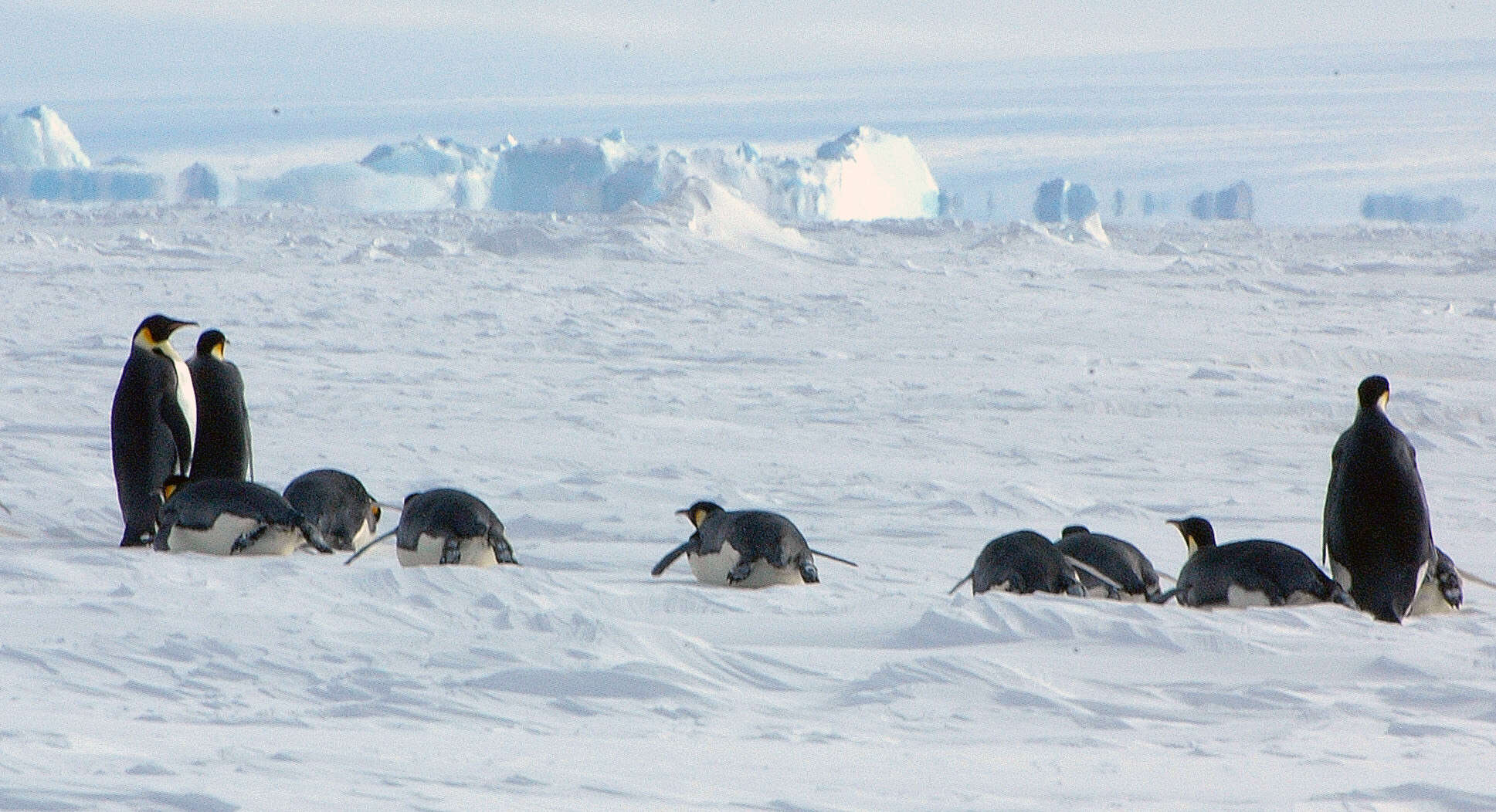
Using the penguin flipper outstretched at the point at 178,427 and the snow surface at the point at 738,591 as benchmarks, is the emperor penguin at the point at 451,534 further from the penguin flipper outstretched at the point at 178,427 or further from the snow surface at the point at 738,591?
the penguin flipper outstretched at the point at 178,427

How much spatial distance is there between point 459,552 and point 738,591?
28.6 inches

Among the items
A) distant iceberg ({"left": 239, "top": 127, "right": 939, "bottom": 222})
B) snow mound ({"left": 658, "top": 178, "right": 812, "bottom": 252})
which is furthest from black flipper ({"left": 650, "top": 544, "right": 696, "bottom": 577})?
distant iceberg ({"left": 239, "top": 127, "right": 939, "bottom": 222})

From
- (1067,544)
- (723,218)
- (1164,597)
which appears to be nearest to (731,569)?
(1067,544)

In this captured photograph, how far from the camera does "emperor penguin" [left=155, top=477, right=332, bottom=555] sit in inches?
158

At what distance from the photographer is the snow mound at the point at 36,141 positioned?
132 ft

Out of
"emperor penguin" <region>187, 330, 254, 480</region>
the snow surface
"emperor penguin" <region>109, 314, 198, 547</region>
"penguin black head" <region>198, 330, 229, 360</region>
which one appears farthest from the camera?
"penguin black head" <region>198, 330, 229, 360</region>

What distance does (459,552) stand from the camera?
388cm

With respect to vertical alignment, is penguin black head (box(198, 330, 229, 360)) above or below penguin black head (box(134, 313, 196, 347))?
below

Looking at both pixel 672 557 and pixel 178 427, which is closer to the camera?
pixel 672 557

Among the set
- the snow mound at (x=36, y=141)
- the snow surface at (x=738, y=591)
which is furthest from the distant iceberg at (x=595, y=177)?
the snow surface at (x=738, y=591)

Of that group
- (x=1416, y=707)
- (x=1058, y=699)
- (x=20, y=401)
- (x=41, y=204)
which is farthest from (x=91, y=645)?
(x=41, y=204)

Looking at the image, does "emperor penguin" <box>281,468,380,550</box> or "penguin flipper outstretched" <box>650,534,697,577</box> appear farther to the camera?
"emperor penguin" <box>281,468,380,550</box>

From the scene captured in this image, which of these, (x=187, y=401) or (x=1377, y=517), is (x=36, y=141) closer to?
(x=187, y=401)

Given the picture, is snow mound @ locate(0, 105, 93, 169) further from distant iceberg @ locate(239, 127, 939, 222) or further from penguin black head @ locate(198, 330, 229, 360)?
penguin black head @ locate(198, 330, 229, 360)
